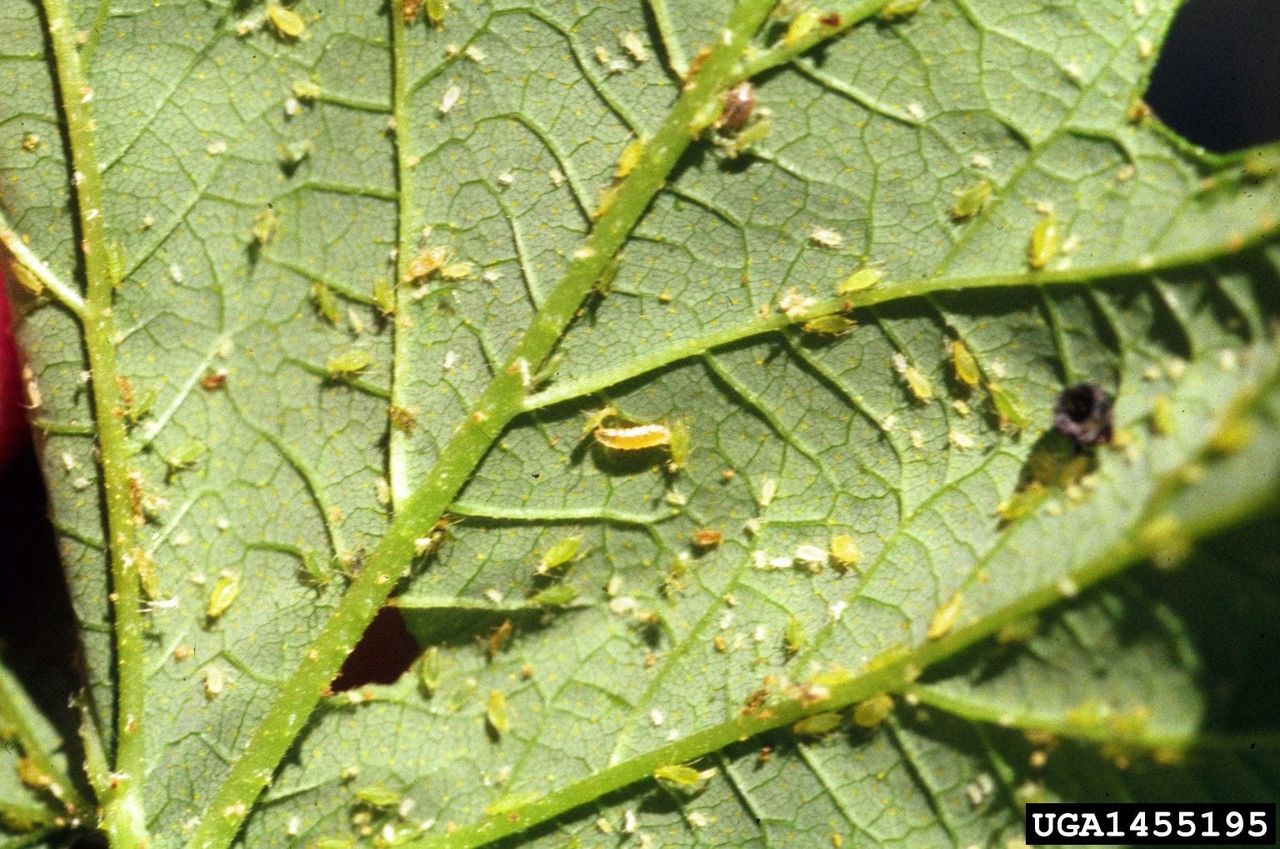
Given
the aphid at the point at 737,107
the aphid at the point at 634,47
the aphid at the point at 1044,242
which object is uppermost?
the aphid at the point at 634,47

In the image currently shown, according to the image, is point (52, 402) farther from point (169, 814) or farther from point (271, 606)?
point (169, 814)

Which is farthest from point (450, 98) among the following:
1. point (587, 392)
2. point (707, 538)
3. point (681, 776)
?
point (681, 776)

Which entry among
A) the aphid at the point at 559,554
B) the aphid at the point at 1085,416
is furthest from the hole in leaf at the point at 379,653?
the aphid at the point at 1085,416

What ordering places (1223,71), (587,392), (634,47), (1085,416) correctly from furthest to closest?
1. (1223,71)
2. (587,392)
3. (634,47)
4. (1085,416)

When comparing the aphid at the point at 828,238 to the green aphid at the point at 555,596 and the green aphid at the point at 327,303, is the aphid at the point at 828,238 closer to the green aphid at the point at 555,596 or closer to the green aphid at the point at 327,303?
the green aphid at the point at 555,596

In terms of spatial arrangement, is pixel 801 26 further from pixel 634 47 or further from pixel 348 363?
pixel 348 363

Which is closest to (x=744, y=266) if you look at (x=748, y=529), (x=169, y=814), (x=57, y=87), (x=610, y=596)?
(x=748, y=529)
